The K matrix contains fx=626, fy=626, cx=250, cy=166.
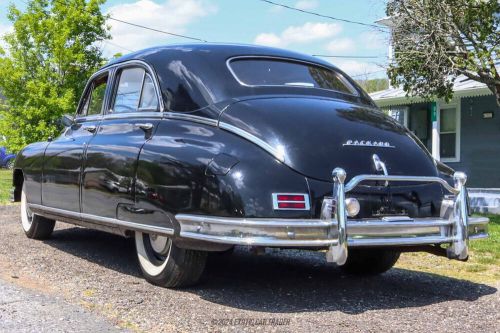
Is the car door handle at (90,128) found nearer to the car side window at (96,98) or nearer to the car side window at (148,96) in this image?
the car side window at (96,98)

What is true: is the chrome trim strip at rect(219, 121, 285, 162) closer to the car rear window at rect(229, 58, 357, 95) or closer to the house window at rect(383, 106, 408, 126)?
the car rear window at rect(229, 58, 357, 95)

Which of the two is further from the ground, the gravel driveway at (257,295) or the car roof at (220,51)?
the car roof at (220,51)

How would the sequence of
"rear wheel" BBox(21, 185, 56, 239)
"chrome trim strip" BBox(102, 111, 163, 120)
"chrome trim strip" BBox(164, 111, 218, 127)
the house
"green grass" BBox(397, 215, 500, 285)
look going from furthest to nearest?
the house < "rear wheel" BBox(21, 185, 56, 239) < "green grass" BBox(397, 215, 500, 285) < "chrome trim strip" BBox(102, 111, 163, 120) < "chrome trim strip" BBox(164, 111, 218, 127)

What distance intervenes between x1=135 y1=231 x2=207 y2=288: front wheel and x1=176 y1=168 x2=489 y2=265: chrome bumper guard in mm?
393

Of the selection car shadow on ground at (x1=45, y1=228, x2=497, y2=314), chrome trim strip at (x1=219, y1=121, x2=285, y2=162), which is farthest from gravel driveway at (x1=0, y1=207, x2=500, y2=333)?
chrome trim strip at (x1=219, y1=121, x2=285, y2=162)

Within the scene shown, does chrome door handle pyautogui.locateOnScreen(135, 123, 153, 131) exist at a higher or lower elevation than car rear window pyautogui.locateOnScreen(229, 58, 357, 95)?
lower

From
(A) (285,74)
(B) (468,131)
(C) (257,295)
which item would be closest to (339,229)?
(C) (257,295)

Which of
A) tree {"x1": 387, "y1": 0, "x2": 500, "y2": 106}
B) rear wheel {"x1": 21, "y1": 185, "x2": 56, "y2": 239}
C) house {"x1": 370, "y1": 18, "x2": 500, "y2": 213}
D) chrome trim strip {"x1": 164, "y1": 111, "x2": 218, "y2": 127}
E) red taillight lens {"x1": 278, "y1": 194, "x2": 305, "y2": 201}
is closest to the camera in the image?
red taillight lens {"x1": 278, "y1": 194, "x2": 305, "y2": 201}

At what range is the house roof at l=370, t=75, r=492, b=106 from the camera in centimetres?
1517

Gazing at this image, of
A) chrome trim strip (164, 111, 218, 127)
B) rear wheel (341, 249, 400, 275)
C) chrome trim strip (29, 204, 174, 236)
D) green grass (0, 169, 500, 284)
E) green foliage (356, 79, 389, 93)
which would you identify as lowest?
green grass (0, 169, 500, 284)

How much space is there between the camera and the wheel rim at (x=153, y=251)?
484 cm

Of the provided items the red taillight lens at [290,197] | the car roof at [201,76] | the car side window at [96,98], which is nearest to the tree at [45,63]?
the car side window at [96,98]

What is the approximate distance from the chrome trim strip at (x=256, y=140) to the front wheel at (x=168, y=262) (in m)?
0.93

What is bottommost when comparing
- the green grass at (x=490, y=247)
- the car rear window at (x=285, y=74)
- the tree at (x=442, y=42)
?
the green grass at (x=490, y=247)
